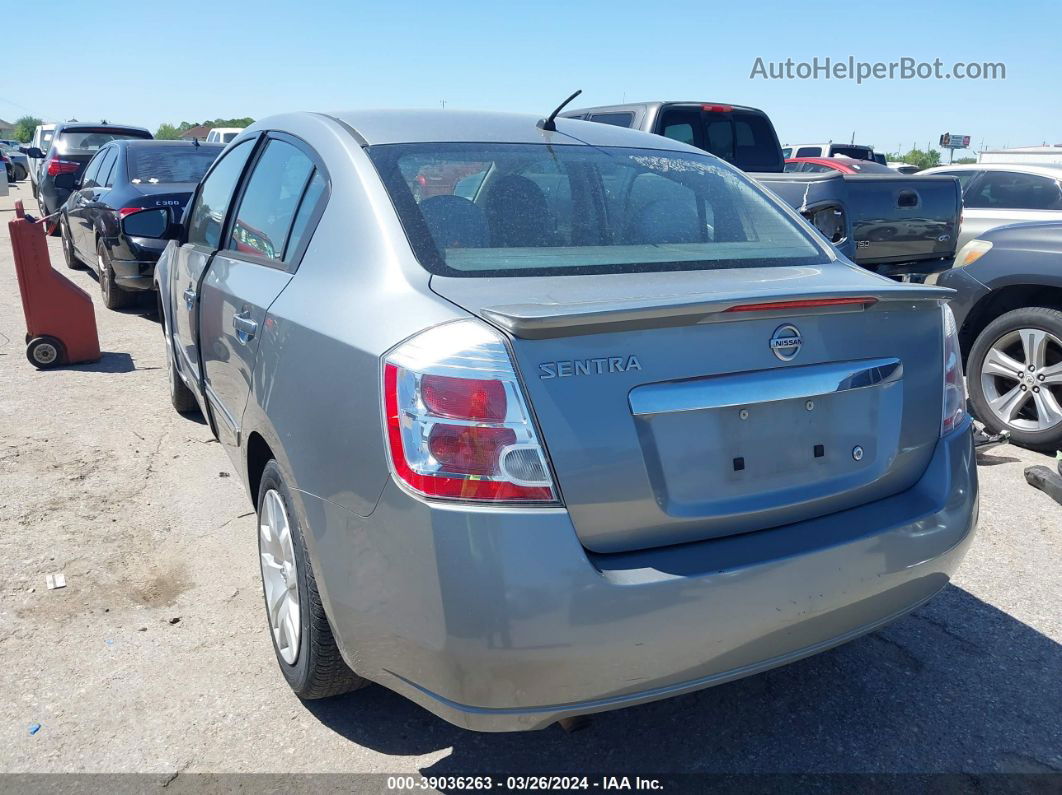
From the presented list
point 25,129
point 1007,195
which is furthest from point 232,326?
point 25,129

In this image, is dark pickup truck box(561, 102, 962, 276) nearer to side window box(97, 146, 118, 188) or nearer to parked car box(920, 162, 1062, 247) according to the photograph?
parked car box(920, 162, 1062, 247)

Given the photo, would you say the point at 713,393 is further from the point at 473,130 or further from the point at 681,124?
the point at 681,124

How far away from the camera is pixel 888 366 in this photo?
2324mm

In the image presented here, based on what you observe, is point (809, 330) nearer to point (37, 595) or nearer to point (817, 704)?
point (817, 704)

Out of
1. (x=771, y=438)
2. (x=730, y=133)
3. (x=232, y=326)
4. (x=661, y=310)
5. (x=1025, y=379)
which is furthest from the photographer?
(x=730, y=133)

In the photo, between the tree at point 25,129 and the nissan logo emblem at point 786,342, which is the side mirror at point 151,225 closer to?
the nissan logo emblem at point 786,342

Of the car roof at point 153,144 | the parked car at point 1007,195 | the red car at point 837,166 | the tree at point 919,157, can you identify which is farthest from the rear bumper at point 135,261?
the tree at point 919,157

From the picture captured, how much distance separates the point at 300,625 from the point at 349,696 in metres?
0.38

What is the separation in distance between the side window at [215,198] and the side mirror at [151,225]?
4.2 inches

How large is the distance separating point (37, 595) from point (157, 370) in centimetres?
370

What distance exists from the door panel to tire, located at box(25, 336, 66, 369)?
12.2ft

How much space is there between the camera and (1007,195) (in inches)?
351

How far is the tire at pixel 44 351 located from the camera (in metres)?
6.69

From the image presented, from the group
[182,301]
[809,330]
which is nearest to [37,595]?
[182,301]
